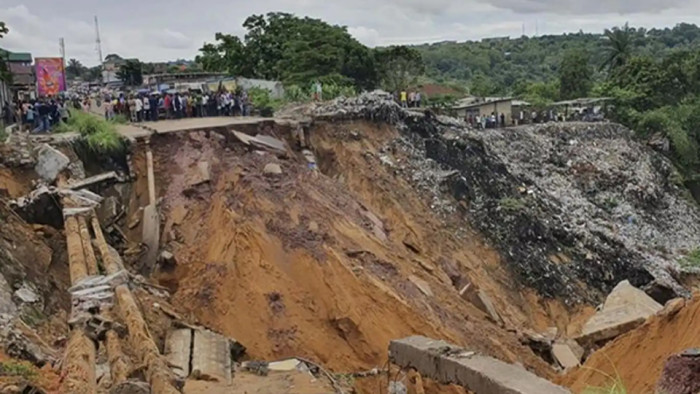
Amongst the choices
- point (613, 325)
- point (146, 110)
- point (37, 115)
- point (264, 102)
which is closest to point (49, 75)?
point (146, 110)

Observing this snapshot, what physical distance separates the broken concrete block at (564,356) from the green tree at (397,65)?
77.4ft

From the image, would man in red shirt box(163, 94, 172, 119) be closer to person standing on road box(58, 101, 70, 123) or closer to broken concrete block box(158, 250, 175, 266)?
person standing on road box(58, 101, 70, 123)

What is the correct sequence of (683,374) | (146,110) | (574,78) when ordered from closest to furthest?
(683,374)
(146,110)
(574,78)

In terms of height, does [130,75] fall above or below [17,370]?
above

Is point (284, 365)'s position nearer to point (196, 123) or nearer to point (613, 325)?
point (613, 325)

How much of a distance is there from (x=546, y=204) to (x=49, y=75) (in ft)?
57.2

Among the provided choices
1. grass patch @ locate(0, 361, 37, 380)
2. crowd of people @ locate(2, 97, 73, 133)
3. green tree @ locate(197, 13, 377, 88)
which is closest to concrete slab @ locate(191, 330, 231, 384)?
grass patch @ locate(0, 361, 37, 380)

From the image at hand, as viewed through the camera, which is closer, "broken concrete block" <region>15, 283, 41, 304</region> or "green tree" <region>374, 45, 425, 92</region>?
"broken concrete block" <region>15, 283, 41, 304</region>

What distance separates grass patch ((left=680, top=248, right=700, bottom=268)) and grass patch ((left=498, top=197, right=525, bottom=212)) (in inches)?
259

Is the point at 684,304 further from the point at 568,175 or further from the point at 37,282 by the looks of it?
the point at 568,175

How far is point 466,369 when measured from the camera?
949 centimetres

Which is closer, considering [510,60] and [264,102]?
[264,102]

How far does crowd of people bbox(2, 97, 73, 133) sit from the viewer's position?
18.3 metres

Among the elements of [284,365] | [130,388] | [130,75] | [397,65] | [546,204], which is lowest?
[284,365]
